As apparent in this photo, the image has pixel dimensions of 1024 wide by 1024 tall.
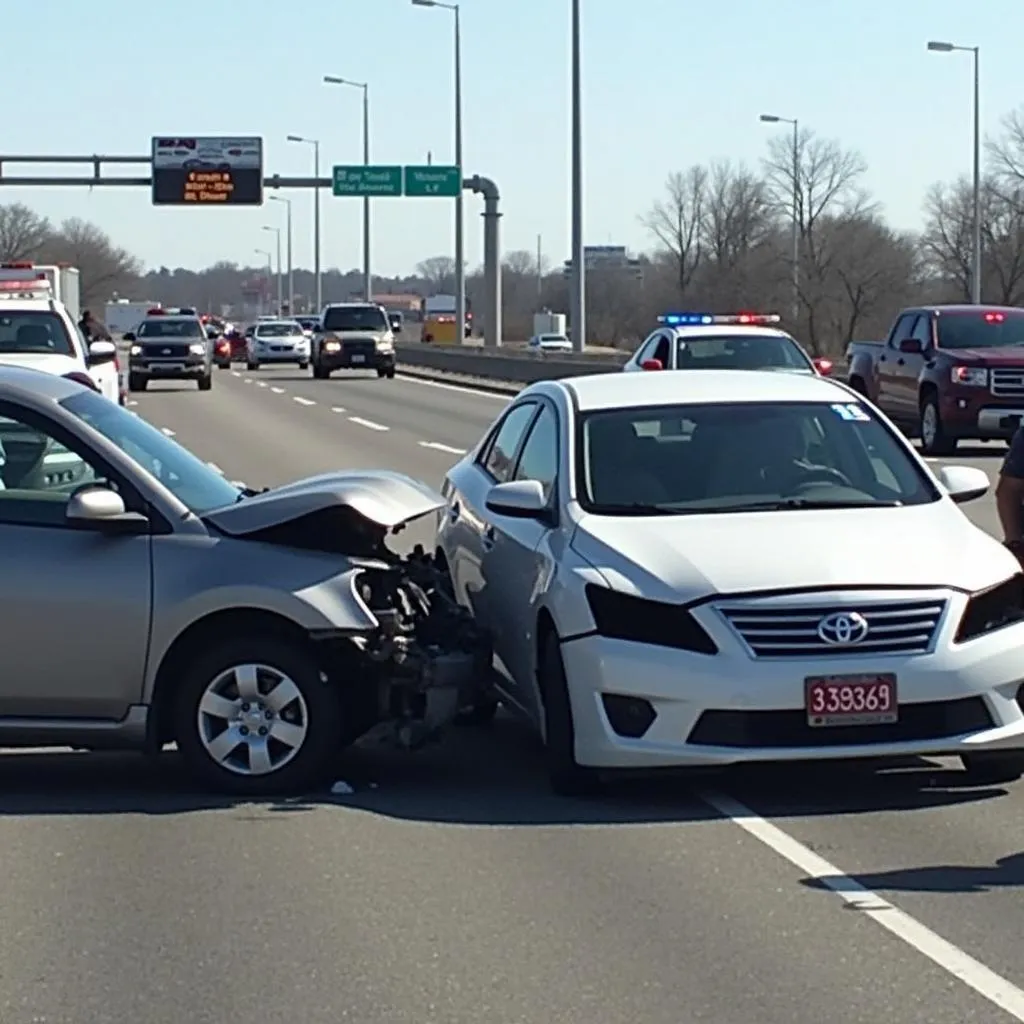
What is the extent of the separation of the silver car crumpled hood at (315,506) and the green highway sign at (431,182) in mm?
61436

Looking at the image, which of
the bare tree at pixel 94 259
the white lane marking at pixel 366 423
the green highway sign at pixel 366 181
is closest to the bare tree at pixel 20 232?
the bare tree at pixel 94 259

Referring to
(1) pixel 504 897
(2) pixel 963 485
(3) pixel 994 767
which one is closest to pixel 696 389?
(2) pixel 963 485

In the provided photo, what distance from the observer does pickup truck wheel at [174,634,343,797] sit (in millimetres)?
8281

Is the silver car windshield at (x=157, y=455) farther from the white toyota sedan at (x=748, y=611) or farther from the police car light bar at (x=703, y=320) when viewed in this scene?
the police car light bar at (x=703, y=320)

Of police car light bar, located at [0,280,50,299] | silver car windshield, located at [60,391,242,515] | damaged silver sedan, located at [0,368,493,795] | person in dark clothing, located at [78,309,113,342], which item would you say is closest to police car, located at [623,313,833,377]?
police car light bar, located at [0,280,50,299]

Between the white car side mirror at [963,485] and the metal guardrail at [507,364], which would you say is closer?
the white car side mirror at [963,485]

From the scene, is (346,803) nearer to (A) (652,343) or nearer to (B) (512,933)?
(B) (512,933)

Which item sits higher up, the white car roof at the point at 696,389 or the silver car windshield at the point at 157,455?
the white car roof at the point at 696,389

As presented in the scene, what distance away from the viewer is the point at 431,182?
71312mm

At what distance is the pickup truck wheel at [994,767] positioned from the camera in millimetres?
→ 8109

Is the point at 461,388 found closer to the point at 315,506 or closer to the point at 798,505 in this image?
the point at 798,505

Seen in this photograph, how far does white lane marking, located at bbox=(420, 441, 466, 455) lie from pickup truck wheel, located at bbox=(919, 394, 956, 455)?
567cm

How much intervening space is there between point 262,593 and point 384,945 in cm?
215

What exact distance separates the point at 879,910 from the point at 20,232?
164 meters
